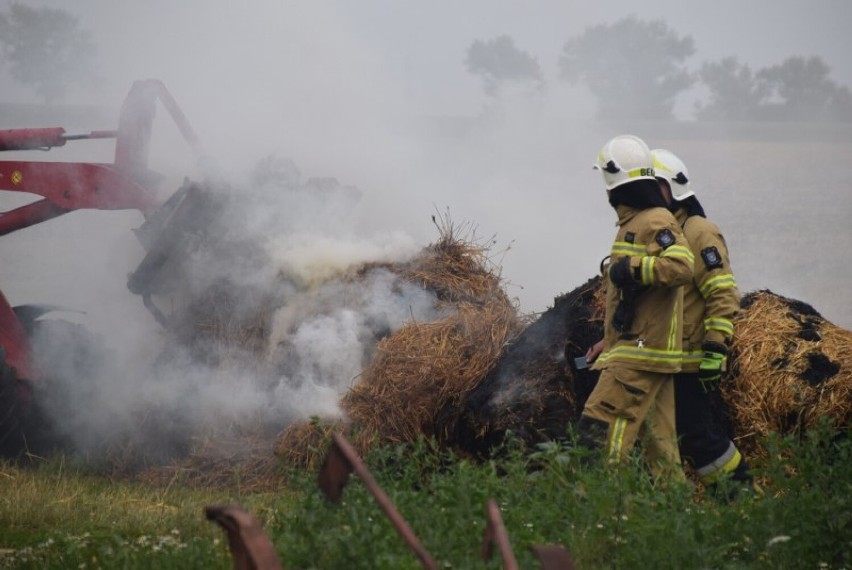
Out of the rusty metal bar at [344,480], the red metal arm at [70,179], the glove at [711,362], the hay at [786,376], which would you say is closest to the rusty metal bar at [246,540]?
the rusty metal bar at [344,480]

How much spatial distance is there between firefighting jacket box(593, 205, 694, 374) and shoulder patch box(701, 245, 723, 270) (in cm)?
37

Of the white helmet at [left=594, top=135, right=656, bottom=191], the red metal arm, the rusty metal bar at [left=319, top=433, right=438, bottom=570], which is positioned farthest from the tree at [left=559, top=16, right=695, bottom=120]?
the rusty metal bar at [left=319, top=433, right=438, bottom=570]

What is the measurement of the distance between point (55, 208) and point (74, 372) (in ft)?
4.56

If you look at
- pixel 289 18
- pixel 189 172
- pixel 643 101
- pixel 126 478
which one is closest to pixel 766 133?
pixel 643 101

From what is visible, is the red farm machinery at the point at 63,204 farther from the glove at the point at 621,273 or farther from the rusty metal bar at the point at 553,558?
the rusty metal bar at the point at 553,558

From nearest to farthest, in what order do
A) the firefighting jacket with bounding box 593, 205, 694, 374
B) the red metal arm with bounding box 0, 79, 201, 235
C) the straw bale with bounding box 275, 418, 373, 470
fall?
the firefighting jacket with bounding box 593, 205, 694, 374, the straw bale with bounding box 275, 418, 373, 470, the red metal arm with bounding box 0, 79, 201, 235

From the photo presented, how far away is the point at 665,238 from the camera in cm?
612

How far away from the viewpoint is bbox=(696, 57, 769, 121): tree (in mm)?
43312

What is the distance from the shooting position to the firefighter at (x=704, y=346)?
6375 millimetres

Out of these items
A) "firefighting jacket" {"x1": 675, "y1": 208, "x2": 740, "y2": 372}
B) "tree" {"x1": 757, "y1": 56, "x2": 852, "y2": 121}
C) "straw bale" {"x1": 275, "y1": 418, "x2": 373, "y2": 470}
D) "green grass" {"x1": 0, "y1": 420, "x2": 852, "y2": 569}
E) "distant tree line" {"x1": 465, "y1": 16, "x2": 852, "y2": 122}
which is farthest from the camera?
"tree" {"x1": 757, "y1": 56, "x2": 852, "y2": 121}

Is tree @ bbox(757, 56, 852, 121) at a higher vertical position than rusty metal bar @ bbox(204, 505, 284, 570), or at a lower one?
higher

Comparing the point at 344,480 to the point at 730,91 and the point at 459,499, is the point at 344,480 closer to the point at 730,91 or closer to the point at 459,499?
the point at 459,499

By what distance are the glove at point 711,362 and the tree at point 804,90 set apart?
3490 centimetres

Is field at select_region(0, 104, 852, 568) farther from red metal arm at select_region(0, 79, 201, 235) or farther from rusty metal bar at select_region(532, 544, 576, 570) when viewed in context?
red metal arm at select_region(0, 79, 201, 235)
